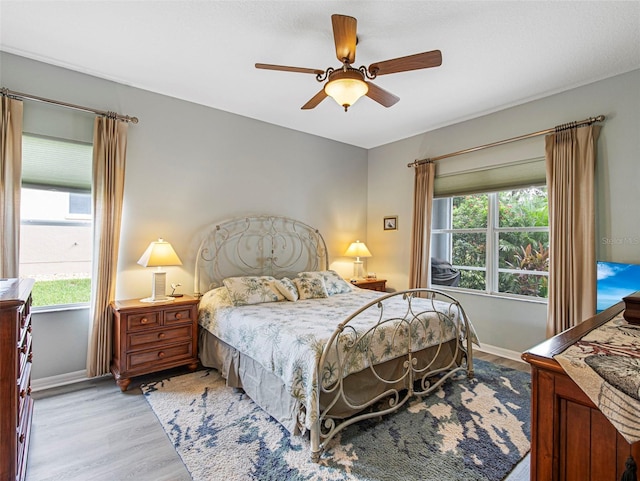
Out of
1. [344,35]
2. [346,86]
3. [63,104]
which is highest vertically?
[344,35]

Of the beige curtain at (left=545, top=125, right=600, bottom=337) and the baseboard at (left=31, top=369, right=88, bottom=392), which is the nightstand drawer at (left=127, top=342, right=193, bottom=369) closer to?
the baseboard at (left=31, top=369, right=88, bottom=392)

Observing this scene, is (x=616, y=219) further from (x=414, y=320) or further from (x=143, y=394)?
(x=143, y=394)

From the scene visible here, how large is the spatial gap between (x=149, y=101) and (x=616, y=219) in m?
4.78

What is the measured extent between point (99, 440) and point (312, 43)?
3.30 m

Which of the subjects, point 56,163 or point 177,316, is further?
point 177,316

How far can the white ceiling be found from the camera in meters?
2.20

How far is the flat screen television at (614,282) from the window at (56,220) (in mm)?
4858

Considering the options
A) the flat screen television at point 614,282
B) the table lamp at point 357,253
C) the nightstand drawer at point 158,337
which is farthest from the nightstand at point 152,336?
the flat screen television at point 614,282

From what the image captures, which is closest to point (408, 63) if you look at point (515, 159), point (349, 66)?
point (349, 66)

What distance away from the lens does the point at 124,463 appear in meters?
1.94

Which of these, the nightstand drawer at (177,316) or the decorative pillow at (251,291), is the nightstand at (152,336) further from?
the decorative pillow at (251,291)

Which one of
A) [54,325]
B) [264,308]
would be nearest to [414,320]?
[264,308]

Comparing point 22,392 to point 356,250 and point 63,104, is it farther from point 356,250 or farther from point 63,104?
point 356,250

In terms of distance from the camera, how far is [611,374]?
0.83m
